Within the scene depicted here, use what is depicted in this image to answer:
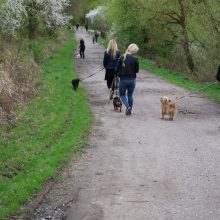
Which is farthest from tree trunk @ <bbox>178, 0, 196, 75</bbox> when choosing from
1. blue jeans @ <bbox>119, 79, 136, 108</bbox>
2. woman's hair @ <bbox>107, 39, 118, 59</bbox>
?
blue jeans @ <bbox>119, 79, 136, 108</bbox>

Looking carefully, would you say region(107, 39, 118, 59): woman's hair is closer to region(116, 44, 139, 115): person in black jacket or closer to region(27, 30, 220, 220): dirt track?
region(116, 44, 139, 115): person in black jacket

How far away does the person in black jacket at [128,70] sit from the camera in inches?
553

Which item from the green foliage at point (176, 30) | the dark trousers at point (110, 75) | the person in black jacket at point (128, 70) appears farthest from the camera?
the green foliage at point (176, 30)

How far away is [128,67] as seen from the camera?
46.3 ft

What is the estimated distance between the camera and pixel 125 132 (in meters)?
12.3

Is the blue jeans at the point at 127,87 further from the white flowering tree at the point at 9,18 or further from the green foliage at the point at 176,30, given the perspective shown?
the green foliage at the point at 176,30

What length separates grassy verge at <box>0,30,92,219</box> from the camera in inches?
307

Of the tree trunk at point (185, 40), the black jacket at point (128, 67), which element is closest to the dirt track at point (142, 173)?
the black jacket at point (128, 67)

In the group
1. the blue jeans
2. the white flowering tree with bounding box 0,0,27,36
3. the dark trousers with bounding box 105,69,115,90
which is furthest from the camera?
the white flowering tree with bounding box 0,0,27,36

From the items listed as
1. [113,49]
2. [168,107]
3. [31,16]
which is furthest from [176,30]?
[168,107]

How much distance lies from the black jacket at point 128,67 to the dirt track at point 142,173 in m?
1.25

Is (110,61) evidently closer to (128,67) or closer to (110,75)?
(110,75)

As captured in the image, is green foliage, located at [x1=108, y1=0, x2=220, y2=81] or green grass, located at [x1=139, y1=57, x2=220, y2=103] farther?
green foliage, located at [x1=108, y1=0, x2=220, y2=81]

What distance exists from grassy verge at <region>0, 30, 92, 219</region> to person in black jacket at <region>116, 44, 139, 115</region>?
1246 millimetres
